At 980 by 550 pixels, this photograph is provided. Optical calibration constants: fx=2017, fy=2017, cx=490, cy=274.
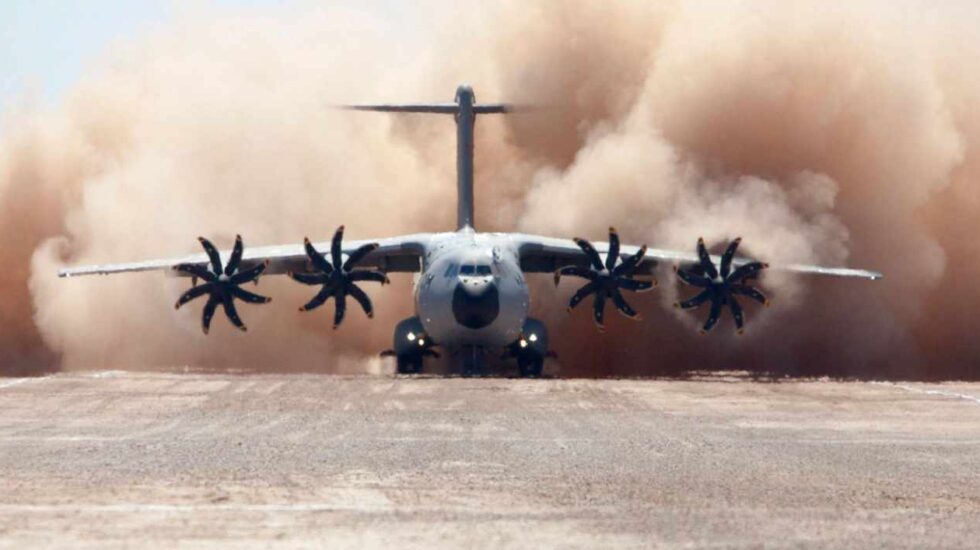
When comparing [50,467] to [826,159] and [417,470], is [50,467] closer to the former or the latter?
[417,470]

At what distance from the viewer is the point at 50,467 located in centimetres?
1997

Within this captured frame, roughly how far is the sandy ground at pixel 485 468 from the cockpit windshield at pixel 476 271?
21.2 ft

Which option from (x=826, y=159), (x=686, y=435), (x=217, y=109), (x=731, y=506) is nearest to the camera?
(x=731, y=506)

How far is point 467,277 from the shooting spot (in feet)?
137

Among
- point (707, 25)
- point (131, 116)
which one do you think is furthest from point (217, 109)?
point (707, 25)

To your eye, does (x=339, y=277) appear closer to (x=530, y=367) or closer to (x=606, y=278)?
(x=530, y=367)

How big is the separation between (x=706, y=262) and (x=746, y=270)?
0.92 metres

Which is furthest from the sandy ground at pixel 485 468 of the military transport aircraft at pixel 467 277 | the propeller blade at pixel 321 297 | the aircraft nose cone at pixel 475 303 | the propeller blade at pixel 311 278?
the propeller blade at pixel 321 297

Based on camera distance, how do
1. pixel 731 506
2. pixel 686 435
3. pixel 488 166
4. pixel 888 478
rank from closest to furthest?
pixel 731 506 < pixel 888 478 < pixel 686 435 < pixel 488 166

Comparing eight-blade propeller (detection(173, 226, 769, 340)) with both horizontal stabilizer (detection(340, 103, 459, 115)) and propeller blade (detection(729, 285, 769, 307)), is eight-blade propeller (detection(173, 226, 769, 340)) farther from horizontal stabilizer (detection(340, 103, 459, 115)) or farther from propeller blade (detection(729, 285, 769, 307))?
horizontal stabilizer (detection(340, 103, 459, 115))

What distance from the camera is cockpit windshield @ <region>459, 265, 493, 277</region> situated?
41.8m

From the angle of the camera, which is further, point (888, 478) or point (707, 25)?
point (707, 25)

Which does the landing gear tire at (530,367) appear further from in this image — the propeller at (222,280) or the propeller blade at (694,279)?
the propeller at (222,280)

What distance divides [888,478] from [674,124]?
3462cm
